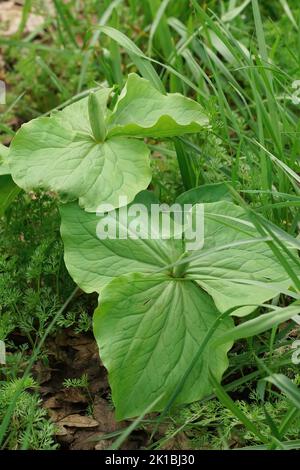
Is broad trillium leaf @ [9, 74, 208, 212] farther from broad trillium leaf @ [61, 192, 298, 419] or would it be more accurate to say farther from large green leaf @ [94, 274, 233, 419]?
large green leaf @ [94, 274, 233, 419]

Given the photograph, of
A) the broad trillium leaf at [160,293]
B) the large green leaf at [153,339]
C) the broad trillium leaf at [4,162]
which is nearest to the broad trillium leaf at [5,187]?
the broad trillium leaf at [4,162]

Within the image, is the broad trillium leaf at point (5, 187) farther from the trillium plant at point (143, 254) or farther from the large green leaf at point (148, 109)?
the large green leaf at point (148, 109)

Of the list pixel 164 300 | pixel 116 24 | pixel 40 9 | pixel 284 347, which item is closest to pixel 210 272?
pixel 164 300

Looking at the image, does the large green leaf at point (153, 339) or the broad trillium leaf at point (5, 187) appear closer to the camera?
the large green leaf at point (153, 339)

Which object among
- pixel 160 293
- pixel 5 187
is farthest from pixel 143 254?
pixel 5 187

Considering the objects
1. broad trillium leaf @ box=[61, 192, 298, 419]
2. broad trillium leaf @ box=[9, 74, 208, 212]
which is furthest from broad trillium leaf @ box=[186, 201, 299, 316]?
broad trillium leaf @ box=[9, 74, 208, 212]

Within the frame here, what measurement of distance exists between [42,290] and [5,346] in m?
0.16

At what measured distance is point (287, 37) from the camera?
2.52 m

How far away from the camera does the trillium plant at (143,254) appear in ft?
4.89

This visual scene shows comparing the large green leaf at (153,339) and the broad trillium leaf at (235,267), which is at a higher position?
the broad trillium leaf at (235,267)

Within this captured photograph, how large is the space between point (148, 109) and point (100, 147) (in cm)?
17

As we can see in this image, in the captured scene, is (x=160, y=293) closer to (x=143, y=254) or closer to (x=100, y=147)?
(x=143, y=254)

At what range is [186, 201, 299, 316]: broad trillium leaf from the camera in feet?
5.01

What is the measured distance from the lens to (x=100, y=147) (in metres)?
1.78
